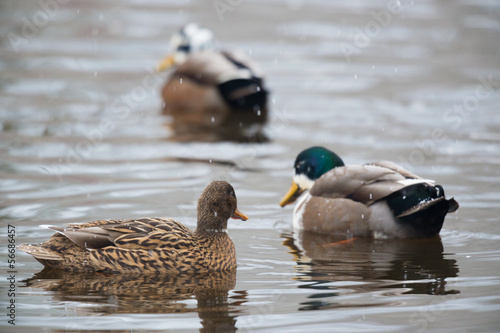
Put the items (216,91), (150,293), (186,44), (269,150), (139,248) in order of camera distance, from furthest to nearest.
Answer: (186,44), (216,91), (269,150), (139,248), (150,293)

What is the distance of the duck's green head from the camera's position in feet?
32.7

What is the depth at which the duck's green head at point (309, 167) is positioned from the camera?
32.7 feet

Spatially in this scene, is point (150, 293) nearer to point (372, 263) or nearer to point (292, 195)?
point (372, 263)

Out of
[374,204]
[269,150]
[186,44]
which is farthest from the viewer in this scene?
[186,44]

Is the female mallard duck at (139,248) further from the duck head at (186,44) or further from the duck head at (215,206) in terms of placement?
the duck head at (186,44)

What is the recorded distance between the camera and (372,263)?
8.28 metres

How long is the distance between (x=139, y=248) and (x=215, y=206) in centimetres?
78

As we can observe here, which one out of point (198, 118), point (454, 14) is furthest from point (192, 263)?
point (454, 14)

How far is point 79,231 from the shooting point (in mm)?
7812

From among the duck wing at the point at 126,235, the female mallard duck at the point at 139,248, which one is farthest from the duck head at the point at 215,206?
the duck wing at the point at 126,235

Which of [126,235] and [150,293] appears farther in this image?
[126,235]

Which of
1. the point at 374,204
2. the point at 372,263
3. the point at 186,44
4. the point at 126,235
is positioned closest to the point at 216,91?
the point at 186,44

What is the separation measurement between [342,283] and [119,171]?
14.9ft

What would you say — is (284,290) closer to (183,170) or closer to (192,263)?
(192,263)
